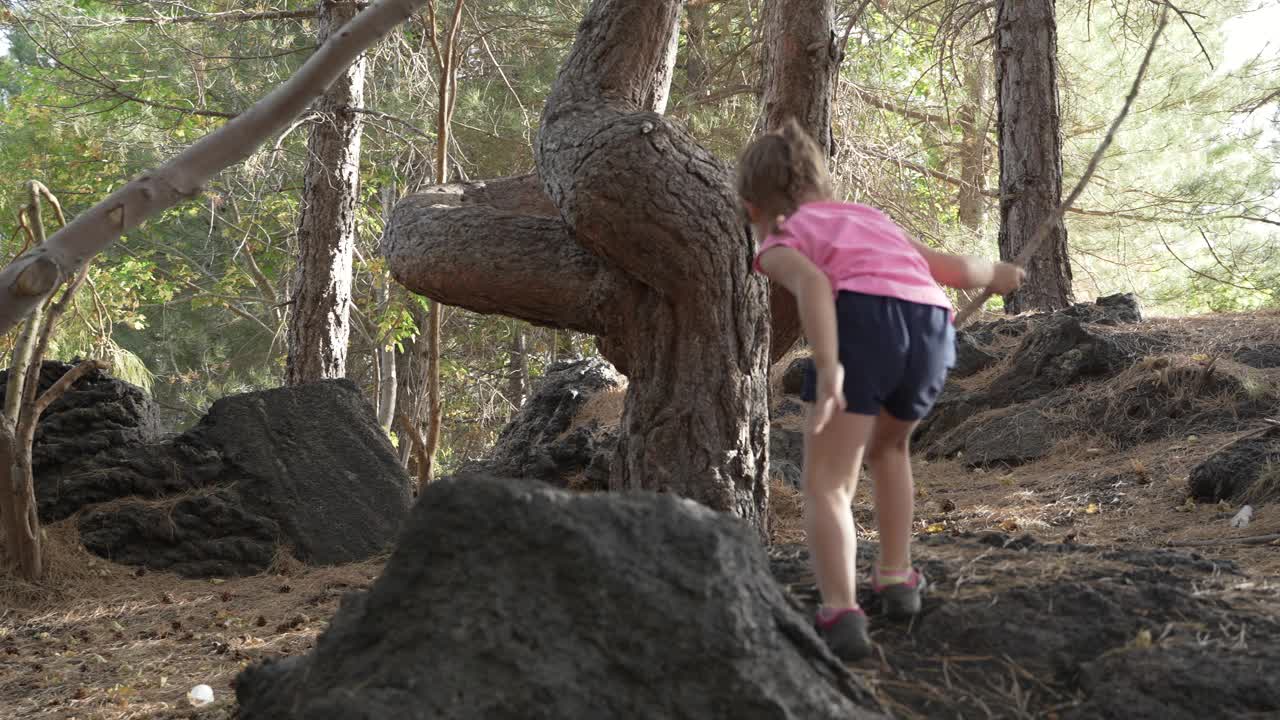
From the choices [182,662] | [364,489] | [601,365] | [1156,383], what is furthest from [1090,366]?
[182,662]

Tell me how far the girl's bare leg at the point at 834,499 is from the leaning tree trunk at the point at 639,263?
1408mm

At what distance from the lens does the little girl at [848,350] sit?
A: 246 cm

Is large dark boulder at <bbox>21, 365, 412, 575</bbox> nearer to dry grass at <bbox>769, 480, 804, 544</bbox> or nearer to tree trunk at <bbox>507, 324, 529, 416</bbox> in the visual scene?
dry grass at <bbox>769, 480, 804, 544</bbox>

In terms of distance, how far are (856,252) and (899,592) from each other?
3.08ft

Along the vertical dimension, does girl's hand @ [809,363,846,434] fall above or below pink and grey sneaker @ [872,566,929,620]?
above

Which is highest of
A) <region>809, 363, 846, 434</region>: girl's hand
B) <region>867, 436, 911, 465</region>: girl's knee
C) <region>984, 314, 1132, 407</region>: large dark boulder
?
<region>984, 314, 1132, 407</region>: large dark boulder

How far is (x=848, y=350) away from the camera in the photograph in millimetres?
2533

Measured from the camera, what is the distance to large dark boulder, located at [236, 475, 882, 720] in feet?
6.39

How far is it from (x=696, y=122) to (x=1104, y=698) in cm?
1039

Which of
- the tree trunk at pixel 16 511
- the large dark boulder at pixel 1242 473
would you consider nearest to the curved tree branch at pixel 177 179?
the tree trunk at pixel 16 511

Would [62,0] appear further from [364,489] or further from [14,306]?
[14,306]

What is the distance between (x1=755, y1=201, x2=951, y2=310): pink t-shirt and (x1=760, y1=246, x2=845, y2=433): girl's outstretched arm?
0.17 feet

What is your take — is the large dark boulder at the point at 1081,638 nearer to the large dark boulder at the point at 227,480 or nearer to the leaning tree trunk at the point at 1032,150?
the large dark boulder at the point at 227,480

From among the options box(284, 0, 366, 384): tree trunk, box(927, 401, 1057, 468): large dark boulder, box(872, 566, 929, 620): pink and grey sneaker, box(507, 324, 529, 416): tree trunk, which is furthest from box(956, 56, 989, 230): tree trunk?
box(872, 566, 929, 620): pink and grey sneaker
